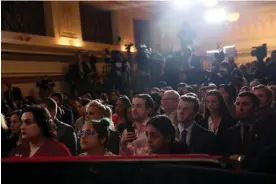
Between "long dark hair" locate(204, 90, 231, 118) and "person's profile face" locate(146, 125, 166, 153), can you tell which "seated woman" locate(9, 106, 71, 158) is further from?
"long dark hair" locate(204, 90, 231, 118)

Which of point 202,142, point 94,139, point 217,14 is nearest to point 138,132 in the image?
point 202,142

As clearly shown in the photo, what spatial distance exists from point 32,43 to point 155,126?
7.22 m

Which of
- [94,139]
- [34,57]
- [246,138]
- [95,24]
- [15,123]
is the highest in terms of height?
[95,24]

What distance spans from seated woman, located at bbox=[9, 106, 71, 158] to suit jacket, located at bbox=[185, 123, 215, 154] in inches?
39.6

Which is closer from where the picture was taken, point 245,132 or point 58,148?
point 58,148

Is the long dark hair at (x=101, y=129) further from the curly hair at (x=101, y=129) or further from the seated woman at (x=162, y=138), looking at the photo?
the seated woman at (x=162, y=138)

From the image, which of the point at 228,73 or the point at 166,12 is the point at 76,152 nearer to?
the point at 228,73

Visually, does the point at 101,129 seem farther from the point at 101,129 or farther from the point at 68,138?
the point at 68,138

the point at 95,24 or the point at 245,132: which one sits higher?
the point at 95,24

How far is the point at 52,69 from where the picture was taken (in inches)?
397

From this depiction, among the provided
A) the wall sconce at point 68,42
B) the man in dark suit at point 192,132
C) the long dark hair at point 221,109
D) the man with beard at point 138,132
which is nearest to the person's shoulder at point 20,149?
the man with beard at point 138,132

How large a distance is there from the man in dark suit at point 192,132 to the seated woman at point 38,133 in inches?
40.1

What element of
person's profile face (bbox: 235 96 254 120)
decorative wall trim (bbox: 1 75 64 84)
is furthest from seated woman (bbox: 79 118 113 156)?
decorative wall trim (bbox: 1 75 64 84)

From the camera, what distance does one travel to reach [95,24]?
1262 cm
